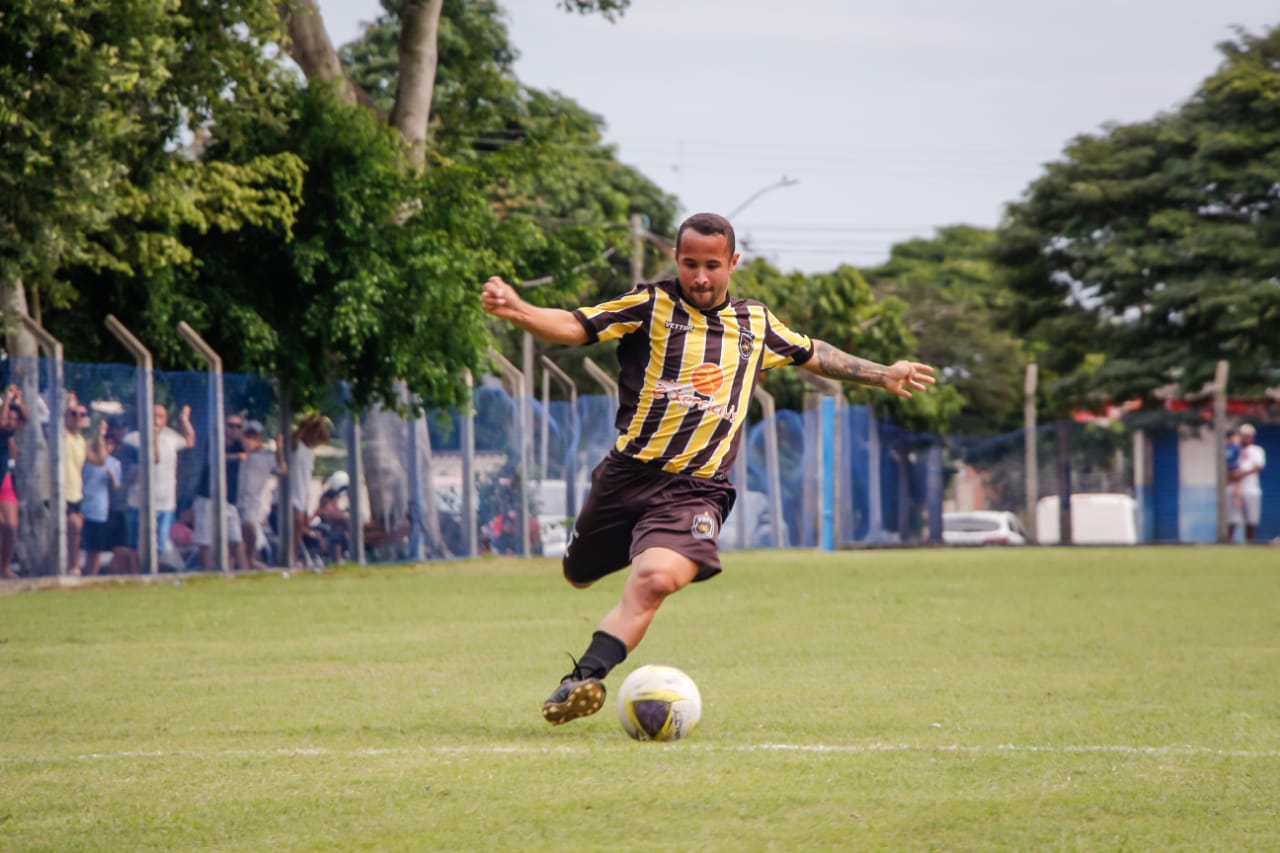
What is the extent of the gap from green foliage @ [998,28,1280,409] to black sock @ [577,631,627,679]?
32614mm

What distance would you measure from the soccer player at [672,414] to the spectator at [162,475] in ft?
38.2

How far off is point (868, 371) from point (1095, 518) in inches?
1097

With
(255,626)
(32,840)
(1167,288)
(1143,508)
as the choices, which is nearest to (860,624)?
(255,626)

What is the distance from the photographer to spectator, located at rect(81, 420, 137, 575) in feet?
58.2

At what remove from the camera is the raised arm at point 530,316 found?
6680 mm

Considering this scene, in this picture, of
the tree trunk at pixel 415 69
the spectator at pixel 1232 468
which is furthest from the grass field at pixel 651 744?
the spectator at pixel 1232 468

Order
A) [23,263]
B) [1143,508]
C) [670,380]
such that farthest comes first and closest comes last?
[1143,508] → [23,263] → [670,380]

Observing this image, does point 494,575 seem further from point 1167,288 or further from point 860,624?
point 1167,288

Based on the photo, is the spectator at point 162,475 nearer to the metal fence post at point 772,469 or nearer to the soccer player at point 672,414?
the soccer player at point 672,414

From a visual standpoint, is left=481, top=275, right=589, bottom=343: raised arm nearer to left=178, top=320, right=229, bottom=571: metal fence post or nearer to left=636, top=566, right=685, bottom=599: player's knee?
left=636, top=566, right=685, bottom=599: player's knee

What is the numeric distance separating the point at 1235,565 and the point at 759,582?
7.25m

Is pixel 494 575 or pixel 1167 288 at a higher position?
pixel 1167 288

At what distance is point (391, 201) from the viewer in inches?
839

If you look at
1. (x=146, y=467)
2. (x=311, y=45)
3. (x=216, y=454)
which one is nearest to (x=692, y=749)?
(x=146, y=467)
